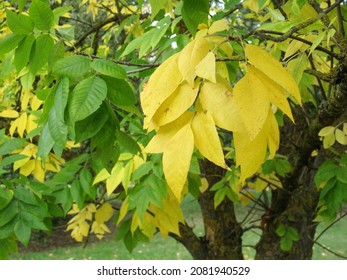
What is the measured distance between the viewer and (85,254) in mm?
7637

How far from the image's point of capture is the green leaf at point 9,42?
121 centimetres

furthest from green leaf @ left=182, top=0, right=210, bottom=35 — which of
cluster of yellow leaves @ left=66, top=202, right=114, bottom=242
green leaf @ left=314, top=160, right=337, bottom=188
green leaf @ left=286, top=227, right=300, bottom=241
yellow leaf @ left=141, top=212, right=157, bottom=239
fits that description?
green leaf @ left=286, top=227, right=300, bottom=241

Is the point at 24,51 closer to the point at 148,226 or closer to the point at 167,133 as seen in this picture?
the point at 167,133

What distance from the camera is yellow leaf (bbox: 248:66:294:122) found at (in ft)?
2.55

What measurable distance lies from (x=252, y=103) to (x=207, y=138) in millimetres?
90

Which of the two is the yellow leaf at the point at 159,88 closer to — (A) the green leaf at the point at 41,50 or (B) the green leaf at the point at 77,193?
(A) the green leaf at the point at 41,50

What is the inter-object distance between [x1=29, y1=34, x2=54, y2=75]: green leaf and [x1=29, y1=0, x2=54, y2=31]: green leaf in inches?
1.0

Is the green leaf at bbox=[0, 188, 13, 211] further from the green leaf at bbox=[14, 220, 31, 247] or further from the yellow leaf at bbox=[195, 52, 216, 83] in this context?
the yellow leaf at bbox=[195, 52, 216, 83]

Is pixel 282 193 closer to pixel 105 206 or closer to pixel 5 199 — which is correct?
pixel 105 206

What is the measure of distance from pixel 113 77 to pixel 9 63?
0.57 metres

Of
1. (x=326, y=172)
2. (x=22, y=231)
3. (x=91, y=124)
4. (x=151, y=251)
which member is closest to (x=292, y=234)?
(x=326, y=172)

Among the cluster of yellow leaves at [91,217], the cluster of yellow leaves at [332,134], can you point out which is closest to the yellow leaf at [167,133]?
the cluster of yellow leaves at [332,134]
